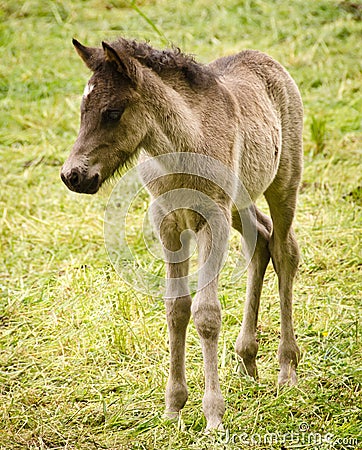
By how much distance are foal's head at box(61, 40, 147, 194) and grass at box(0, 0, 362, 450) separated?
1.40ft

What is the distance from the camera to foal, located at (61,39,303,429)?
3.52 metres

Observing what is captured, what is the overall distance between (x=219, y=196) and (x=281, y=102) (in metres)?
1.08

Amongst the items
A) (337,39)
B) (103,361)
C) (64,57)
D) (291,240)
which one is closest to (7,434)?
(103,361)

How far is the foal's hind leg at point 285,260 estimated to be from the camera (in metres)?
4.62

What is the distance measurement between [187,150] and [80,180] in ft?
1.98

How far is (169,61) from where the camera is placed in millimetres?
3779

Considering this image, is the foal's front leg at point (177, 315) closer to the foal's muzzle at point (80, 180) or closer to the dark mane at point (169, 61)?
the foal's muzzle at point (80, 180)

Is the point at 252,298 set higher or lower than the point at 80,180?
lower

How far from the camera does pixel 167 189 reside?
3828mm

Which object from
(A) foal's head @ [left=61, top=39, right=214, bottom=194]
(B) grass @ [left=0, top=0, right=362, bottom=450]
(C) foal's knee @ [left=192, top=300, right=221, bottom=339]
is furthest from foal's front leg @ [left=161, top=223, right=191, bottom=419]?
(A) foal's head @ [left=61, top=39, right=214, bottom=194]

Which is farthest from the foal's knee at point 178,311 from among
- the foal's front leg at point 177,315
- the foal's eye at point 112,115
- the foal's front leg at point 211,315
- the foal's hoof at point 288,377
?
the foal's eye at point 112,115

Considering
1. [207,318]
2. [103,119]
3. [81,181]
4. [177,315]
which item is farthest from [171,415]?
[103,119]

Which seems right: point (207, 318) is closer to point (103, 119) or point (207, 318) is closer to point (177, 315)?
point (177, 315)

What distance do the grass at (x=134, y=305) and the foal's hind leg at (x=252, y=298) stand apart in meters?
0.14
